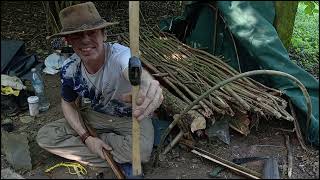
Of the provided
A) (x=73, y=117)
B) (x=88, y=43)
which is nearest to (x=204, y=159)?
(x=73, y=117)

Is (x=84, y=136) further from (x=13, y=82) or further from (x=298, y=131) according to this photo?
(x=298, y=131)

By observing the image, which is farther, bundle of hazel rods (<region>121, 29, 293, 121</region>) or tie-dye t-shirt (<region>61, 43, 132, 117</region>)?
bundle of hazel rods (<region>121, 29, 293, 121</region>)

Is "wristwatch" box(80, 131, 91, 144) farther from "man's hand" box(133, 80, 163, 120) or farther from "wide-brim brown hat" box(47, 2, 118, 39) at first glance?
"man's hand" box(133, 80, 163, 120)

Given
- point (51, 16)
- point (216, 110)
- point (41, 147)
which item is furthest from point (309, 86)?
point (51, 16)

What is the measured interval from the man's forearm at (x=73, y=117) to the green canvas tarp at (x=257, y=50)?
1.45 meters

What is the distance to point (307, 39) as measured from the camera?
5508 millimetres

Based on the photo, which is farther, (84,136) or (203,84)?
(203,84)

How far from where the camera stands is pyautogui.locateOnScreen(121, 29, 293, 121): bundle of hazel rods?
10.6ft

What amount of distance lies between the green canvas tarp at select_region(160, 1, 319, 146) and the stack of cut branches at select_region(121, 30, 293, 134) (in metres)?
0.13

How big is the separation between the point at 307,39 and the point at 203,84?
2639 mm

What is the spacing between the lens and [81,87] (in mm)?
3057

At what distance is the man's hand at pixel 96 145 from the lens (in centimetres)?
300

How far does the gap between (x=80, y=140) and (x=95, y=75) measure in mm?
606

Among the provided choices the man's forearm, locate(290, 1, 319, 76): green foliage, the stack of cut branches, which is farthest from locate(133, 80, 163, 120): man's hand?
locate(290, 1, 319, 76): green foliage
